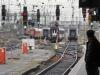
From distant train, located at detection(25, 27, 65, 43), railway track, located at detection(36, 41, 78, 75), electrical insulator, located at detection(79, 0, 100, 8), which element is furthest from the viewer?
distant train, located at detection(25, 27, 65, 43)

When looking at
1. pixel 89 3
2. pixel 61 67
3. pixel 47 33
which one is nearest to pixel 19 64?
pixel 61 67

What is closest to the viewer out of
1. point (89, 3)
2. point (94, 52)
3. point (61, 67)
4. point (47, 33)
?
point (94, 52)

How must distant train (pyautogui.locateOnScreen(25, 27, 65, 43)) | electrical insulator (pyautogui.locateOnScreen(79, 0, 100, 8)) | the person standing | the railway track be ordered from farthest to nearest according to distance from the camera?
distant train (pyautogui.locateOnScreen(25, 27, 65, 43)) < the railway track < electrical insulator (pyautogui.locateOnScreen(79, 0, 100, 8)) < the person standing

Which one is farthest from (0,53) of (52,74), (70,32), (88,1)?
(70,32)

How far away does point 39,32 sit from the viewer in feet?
281

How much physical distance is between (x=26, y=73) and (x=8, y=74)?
51.6 inches

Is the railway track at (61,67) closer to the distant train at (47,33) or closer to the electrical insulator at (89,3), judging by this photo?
the electrical insulator at (89,3)

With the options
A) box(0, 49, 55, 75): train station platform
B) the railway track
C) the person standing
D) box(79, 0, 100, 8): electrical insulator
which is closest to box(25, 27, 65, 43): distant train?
the railway track

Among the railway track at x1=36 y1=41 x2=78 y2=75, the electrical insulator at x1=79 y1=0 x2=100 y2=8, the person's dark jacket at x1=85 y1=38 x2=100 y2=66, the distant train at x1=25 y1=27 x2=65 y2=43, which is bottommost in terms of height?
the distant train at x1=25 y1=27 x2=65 y2=43

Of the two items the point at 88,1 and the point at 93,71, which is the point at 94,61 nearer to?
the point at 93,71

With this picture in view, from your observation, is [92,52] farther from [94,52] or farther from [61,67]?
[61,67]

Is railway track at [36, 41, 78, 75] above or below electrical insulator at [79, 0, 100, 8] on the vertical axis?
below

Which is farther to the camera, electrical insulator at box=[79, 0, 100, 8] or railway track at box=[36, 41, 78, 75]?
railway track at box=[36, 41, 78, 75]

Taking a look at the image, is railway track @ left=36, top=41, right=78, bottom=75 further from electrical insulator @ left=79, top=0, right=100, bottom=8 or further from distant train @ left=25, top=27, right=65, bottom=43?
distant train @ left=25, top=27, right=65, bottom=43
